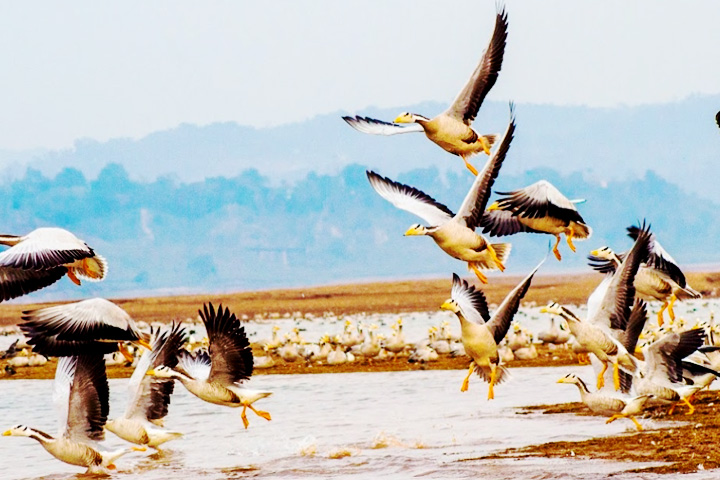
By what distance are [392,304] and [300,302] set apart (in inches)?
244

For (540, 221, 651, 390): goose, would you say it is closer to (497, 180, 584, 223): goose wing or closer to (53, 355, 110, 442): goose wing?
(497, 180, 584, 223): goose wing

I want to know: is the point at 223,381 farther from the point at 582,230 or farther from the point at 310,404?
the point at 310,404

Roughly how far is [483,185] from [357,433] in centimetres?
A: 628

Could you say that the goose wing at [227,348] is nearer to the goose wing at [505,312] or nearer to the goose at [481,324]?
the goose at [481,324]

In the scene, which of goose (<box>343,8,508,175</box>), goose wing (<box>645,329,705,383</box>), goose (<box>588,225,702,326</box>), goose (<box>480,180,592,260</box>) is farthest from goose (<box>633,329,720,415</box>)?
goose (<box>343,8,508,175</box>)

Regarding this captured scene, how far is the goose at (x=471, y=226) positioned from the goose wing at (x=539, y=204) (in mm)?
385

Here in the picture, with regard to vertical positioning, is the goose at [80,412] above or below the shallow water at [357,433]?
above

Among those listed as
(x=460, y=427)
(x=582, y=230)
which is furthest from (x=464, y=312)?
(x=460, y=427)

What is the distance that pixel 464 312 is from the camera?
9.88 m

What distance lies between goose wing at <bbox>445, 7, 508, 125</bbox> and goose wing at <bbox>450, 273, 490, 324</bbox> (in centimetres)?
186

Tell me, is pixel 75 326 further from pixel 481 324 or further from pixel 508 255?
→ pixel 508 255

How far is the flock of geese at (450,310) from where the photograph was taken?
8578 millimetres

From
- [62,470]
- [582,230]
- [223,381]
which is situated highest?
[582,230]

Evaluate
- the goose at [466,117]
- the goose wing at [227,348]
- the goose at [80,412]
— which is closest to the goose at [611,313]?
the goose at [466,117]
